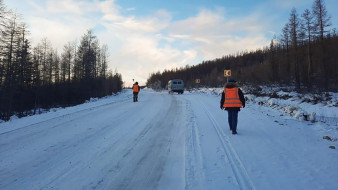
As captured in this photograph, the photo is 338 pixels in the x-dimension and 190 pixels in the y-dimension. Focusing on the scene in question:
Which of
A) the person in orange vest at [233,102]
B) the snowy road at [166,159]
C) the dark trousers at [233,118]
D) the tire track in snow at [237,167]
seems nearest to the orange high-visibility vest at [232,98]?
the person in orange vest at [233,102]

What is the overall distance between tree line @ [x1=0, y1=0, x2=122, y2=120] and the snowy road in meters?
17.3

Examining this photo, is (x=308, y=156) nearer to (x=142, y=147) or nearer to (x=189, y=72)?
(x=142, y=147)

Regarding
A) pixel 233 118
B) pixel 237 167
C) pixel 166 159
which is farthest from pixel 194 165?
pixel 233 118

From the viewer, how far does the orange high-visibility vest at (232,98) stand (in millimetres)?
6270

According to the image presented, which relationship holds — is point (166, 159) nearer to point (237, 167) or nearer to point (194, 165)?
point (194, 165)

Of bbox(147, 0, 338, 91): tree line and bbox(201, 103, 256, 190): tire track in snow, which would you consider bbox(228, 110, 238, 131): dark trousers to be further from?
bbox(147, 0, 338, 91): tree line

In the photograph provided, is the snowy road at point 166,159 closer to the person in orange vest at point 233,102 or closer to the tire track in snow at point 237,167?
the tire track in snow at point 237,167

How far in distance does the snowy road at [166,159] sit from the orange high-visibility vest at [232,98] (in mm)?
991

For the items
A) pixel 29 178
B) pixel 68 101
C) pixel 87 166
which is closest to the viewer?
pixel 29 178

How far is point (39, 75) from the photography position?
97.0 ft

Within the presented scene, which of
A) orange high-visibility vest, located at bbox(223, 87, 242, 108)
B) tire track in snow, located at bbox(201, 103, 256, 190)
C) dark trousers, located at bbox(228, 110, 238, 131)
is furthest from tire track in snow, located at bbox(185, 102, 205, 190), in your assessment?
orange high-visibility vest, located at bbox(223, 87, 242, 108)

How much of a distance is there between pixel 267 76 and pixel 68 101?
133 ft

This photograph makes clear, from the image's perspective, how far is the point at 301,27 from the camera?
31641 mm

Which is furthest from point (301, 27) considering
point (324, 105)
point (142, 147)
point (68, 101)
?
point (68, 101)
